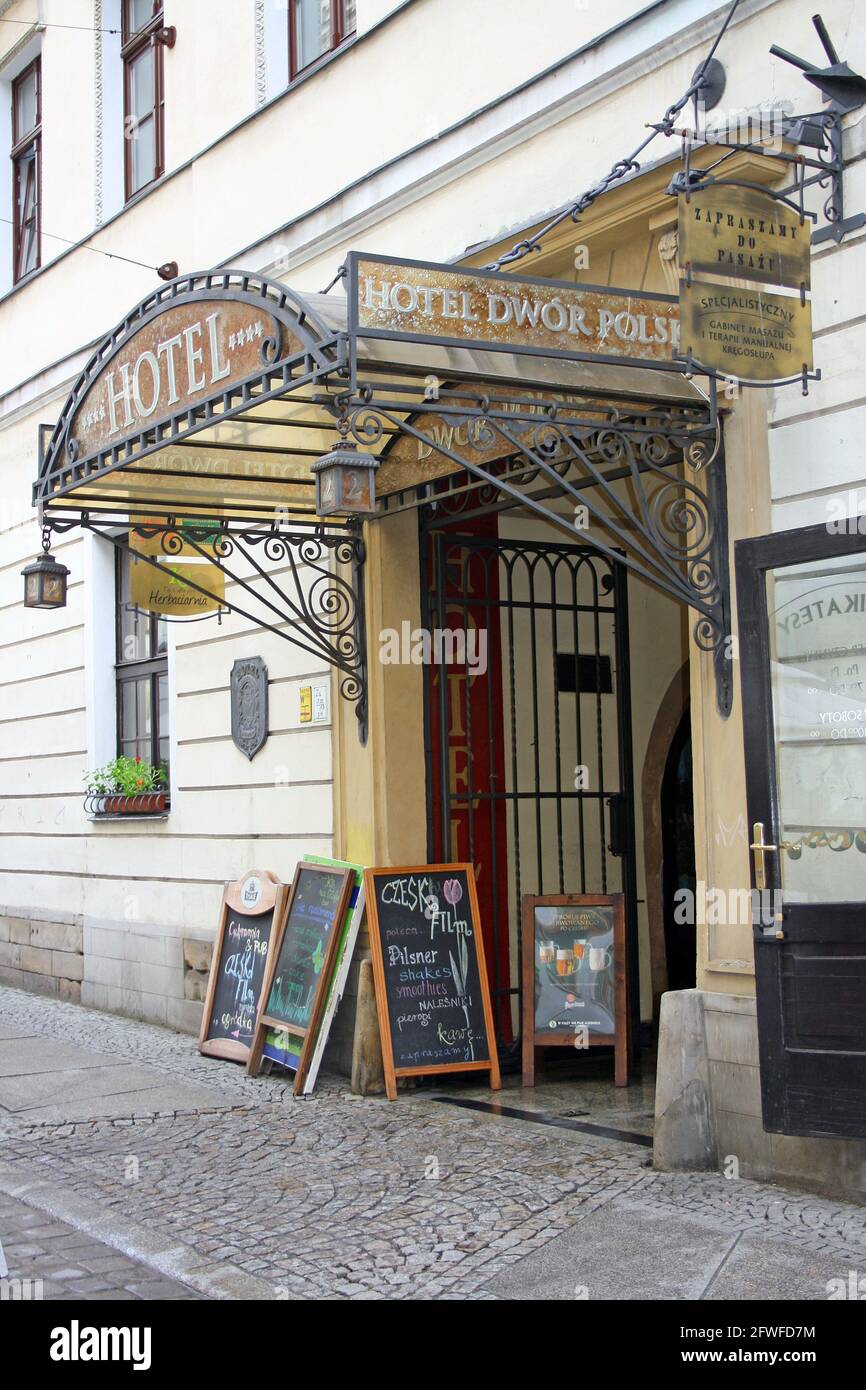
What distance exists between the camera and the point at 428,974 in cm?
783

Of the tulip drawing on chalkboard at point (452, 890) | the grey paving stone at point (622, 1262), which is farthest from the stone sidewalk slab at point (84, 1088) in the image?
the grey paving stone at point (622, 1262)

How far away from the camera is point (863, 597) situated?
5547mm

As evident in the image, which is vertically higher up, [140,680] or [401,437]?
[401,437]

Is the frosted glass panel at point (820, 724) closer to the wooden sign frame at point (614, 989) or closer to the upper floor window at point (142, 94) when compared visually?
the wooden sign frame at point (614, 989)

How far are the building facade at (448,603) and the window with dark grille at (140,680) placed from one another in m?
0.04

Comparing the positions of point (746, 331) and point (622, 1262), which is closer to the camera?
point (622, 1262)

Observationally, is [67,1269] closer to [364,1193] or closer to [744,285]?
[364,1193]

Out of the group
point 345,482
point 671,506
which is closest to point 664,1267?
point 345,482

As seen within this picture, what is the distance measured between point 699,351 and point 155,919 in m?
6.26

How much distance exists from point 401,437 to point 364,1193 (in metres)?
3.59

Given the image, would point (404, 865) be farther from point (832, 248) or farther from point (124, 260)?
point (124, 260)

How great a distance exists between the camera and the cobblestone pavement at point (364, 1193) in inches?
196

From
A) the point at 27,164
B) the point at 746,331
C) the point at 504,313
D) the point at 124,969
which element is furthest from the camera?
the point at 27,164

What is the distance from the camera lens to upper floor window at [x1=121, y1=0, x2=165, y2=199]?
11.2 metres
